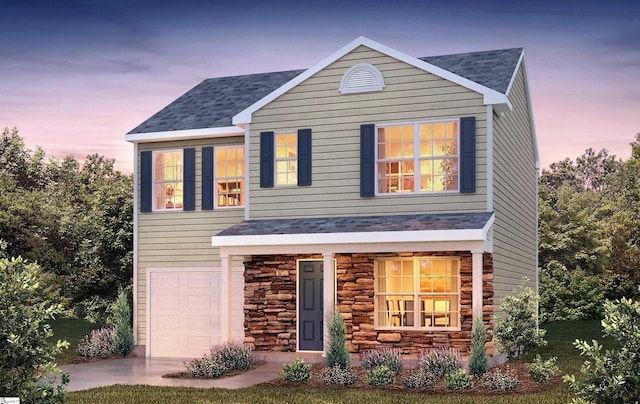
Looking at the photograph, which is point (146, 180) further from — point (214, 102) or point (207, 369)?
point (207, 369)

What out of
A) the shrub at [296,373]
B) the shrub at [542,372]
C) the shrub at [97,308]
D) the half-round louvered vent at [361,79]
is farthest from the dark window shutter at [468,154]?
the shrub at [97,308]

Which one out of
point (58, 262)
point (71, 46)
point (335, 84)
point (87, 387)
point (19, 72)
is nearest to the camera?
point (87, 387)

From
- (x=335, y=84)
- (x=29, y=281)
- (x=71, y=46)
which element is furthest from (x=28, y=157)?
(x=29, y=281)

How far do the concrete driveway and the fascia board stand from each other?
2590 millimetres

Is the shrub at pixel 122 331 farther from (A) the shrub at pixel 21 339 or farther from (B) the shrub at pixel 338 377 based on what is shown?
(A) the shrub at pixel 21 339

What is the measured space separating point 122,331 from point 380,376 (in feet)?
26.7

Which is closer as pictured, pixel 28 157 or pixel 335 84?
pixel 335 84

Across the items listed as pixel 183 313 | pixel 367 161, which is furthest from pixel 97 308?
pixel 367 161

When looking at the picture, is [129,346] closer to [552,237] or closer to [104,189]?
[104,189]

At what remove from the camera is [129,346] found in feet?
67.9

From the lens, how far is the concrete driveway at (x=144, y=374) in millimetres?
15281

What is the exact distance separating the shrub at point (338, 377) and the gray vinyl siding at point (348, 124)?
4148 mm

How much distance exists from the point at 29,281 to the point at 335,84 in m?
11.2

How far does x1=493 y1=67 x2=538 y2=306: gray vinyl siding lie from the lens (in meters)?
18.2
